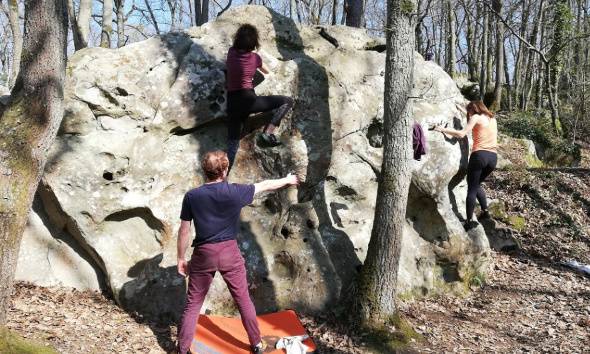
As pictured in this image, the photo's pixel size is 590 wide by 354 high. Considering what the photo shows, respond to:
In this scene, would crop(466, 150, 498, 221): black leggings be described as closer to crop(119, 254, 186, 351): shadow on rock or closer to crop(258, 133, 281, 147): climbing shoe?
crop(258, 133, 281, 147): climbing shoe

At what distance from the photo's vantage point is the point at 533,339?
6.21 metres

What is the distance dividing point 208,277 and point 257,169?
2.80m

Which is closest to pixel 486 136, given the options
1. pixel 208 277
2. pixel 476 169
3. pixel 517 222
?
pixel 476 169

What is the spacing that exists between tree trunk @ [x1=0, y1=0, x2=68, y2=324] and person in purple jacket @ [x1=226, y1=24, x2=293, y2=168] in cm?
245

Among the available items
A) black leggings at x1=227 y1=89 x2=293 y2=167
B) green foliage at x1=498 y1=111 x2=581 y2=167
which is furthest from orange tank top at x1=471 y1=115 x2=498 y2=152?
green foliage at x1=498 y1=111 x2=581 y2=167

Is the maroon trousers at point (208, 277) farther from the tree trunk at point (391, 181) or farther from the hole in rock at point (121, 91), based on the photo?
the hole in rock at point (121, 91)

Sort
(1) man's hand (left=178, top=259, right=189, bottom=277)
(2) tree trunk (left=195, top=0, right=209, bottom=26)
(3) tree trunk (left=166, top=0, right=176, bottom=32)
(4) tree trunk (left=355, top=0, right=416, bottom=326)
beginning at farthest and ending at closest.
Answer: (3) tree trunk (left=166, top=0, right=176, bottom=32)
(2) tree trunk (left=195, top=0, right=209, bottom=26)
(4) tree trunk (left=355, top=0, right=416, bottom=326)
(1) man's hand (left=178, top=259, right=189, bottom=277)

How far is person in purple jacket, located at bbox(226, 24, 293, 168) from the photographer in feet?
21.9

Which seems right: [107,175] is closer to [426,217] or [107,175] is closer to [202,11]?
[426,217]

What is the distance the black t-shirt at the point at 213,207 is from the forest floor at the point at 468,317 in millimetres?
1630

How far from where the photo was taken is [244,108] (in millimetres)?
6887

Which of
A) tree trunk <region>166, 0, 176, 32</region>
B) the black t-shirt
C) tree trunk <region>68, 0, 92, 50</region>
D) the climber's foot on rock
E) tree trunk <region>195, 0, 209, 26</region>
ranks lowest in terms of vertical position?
the black t-shirt

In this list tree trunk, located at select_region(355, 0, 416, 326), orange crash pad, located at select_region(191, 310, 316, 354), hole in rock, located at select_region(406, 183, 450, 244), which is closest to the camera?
orange crash pad, located at select_region(191, 310, 316, 354)

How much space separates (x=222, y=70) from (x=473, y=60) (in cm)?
1784
